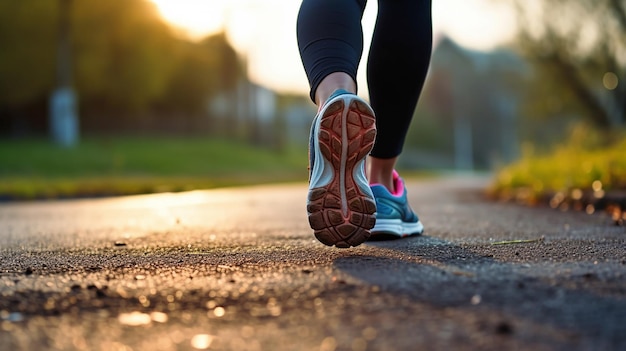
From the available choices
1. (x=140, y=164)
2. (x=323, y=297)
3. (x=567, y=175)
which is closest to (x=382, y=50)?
(x=323, y=297)

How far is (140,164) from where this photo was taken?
2086 cm

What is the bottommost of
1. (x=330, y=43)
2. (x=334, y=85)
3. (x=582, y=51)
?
(x=334, y=85)

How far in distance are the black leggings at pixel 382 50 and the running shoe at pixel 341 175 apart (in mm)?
202

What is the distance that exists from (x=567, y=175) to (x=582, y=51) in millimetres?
11571

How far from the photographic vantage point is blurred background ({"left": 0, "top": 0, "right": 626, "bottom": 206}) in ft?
33.0

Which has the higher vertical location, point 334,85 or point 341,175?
point 334,85

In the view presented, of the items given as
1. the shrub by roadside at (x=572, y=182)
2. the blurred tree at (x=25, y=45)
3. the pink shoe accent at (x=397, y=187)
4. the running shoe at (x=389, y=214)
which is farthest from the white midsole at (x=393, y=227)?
the blurred tree at (x=25, y=45)

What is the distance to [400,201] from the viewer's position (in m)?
2.43

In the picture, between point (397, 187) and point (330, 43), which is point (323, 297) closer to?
point (330, 43)

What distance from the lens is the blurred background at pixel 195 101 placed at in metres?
10.0

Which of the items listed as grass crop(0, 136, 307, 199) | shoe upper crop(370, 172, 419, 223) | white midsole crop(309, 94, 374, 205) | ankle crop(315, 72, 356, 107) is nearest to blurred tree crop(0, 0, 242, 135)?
grass crop(0, 136, 307, 199)

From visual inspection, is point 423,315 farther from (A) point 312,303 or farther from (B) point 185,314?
(B) point 185,314

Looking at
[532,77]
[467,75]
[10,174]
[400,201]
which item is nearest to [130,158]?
[10,174]

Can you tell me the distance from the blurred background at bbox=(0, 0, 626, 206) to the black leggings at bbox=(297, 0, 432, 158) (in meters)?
2.89
